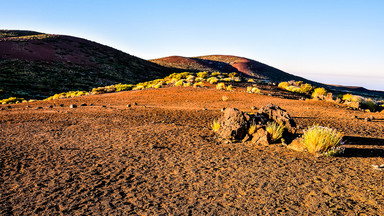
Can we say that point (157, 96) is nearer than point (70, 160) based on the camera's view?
No

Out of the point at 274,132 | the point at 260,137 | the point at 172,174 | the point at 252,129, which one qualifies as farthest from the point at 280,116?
the point at 172,174

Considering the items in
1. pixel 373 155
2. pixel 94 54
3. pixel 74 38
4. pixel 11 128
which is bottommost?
pixel 11 128

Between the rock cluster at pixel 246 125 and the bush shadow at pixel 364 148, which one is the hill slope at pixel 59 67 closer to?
the rock cluster at pixel 246 125

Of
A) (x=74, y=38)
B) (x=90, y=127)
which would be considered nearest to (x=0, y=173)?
(x=90, y=127)

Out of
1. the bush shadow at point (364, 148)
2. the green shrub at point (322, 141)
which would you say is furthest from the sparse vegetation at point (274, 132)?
the bush shadow at point (364, 148)

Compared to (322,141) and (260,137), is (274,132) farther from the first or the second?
(322,141)

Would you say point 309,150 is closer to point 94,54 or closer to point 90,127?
point 90,127

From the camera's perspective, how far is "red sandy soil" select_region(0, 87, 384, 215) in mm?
3697

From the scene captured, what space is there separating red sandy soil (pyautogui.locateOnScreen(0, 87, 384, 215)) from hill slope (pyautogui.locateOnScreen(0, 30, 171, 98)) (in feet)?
77.4

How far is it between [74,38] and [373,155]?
80570 millimetres

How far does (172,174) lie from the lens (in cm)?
484

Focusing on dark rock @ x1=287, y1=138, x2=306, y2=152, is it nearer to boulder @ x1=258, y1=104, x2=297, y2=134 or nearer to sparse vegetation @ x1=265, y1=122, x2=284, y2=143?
sparse vegetation @ x1=265, y1=122, x2=284, y2=143

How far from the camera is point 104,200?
150 inches

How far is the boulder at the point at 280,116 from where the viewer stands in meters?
7.79
